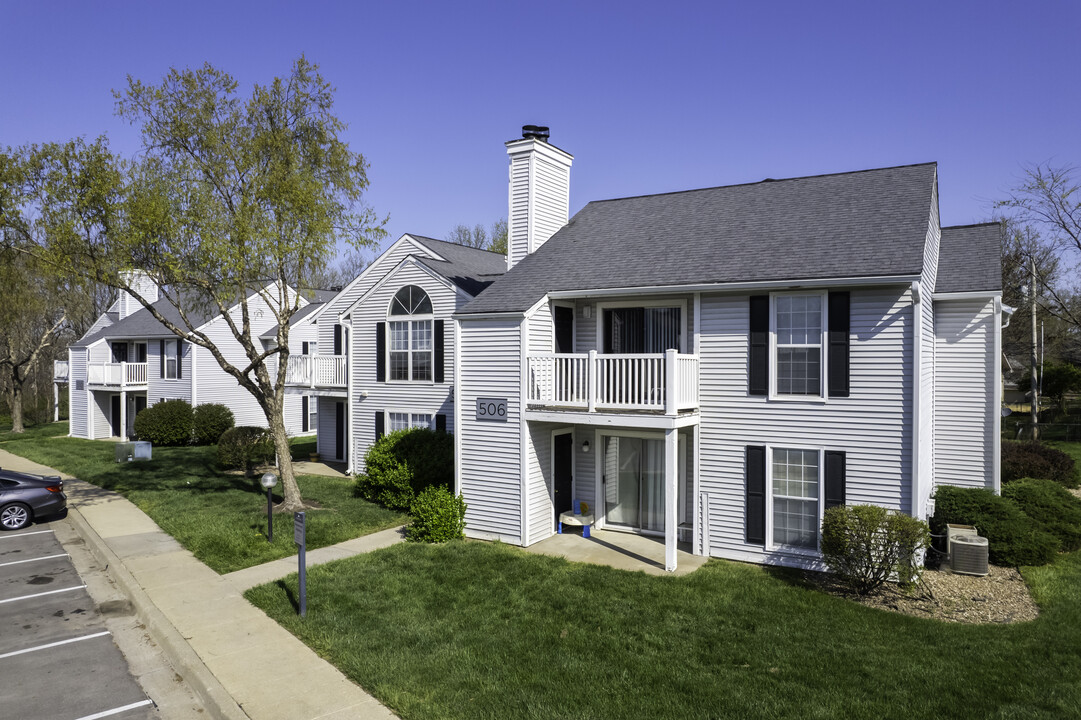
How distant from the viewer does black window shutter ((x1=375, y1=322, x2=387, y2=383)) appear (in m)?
20.6

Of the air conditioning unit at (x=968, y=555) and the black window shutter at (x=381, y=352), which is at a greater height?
the black window shutter at (x=381, y=352)

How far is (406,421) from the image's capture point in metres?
20.5

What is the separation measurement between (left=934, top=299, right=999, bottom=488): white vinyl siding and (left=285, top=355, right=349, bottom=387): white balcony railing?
52.5 feet

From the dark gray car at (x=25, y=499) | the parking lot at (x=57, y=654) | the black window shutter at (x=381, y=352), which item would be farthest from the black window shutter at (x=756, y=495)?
the dark gray car at (x=25, y=499)

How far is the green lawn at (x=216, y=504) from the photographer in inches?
545

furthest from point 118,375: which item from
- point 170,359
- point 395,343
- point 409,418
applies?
point 409,418

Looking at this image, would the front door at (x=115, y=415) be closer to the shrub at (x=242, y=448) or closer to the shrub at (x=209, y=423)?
the shrub at (x=209, y=423)

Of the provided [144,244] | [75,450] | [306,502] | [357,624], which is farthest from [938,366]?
[75,450]

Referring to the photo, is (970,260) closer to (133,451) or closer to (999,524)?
(999,524)

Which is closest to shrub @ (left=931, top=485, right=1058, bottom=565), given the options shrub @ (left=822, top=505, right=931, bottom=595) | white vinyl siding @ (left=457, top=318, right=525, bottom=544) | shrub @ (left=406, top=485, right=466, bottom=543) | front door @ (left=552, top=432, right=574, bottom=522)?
shrub @ (left=822, top=505, right=931, bottom=595)

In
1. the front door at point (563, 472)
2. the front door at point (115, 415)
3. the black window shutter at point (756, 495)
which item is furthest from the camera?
the front door at point (115, 415)

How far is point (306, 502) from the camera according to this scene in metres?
17.6

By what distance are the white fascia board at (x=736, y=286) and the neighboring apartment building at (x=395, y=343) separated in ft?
16.6

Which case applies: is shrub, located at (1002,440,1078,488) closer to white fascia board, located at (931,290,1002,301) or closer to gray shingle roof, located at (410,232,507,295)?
white fascia board, located at (931,290,1002,301)
